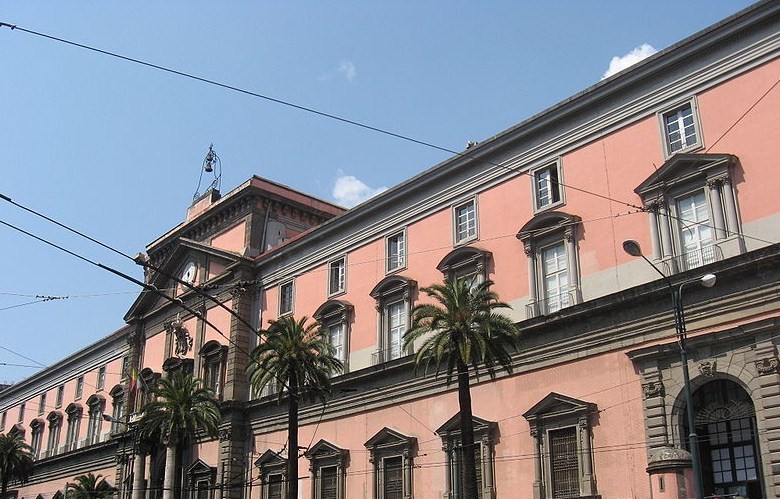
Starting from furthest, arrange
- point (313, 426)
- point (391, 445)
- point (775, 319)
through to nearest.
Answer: point (313, 426) → point (391, 445) → point (775, 319)

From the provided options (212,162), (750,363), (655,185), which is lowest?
(750,363)

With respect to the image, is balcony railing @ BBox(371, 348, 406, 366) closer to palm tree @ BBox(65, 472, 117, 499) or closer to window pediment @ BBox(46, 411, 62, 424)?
palm tree @ BBox(65, 472, 117, 499)

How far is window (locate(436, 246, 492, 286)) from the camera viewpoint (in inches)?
1313

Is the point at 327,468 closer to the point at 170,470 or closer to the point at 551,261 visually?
the point at 170,470

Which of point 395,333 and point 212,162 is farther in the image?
point 212,162

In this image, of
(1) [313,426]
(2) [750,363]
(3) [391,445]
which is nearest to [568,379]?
(2) [750,363]

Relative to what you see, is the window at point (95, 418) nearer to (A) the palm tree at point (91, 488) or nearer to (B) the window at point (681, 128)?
(A) the palm tree at point (91, 488)

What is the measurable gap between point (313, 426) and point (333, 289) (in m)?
6.40

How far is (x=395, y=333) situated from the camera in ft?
122

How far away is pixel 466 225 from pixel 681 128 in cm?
983

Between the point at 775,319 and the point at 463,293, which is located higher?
the point at 463,293

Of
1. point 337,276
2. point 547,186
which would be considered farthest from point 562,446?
point 337,276

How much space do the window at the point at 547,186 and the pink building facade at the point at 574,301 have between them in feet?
0.26

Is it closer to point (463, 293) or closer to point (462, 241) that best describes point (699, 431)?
point (463, 293)
